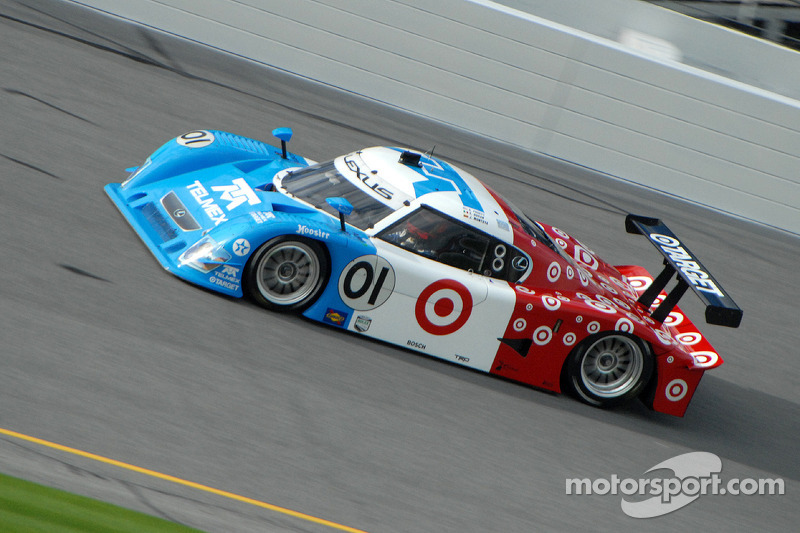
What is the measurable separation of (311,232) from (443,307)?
3.78 ft

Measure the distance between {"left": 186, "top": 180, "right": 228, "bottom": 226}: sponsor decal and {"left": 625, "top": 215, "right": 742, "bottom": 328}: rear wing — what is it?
3.45 meters

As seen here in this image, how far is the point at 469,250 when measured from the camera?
22.0 feet

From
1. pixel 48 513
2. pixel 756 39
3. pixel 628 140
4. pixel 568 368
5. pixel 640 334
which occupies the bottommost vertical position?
pixel 48 513

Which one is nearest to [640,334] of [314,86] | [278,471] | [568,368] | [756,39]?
[568,368]

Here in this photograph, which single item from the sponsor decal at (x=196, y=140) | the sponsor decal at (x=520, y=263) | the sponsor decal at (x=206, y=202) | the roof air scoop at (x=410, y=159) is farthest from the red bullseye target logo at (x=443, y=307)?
the sponsor decal at (x=196, y=140)

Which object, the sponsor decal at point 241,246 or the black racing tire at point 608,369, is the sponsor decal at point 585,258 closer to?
the black racing tire at point 608,369

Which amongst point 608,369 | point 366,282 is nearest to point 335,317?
point 366,282

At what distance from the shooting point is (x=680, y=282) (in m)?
6.93

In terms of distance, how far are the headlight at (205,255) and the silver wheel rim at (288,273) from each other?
288 mm

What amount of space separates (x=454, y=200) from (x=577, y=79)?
20.4 feet

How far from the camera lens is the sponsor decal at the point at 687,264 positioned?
655 cm

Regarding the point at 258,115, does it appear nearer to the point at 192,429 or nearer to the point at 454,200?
the point at 454,200

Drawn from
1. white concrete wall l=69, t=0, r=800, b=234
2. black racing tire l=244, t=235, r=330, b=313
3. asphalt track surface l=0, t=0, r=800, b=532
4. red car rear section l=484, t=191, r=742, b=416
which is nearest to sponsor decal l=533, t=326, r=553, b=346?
red car rear section l=484, t=191, r=742, b=416

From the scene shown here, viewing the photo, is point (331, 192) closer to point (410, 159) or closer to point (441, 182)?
point (410, 159)
